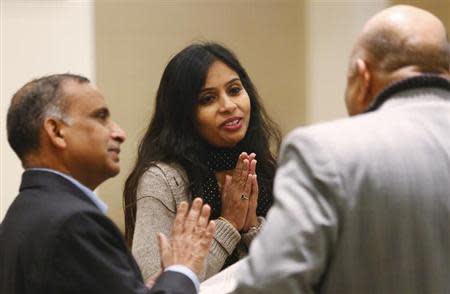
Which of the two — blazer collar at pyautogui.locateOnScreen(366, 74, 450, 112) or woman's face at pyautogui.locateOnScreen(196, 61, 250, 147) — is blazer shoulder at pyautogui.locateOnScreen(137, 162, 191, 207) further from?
blazer collar at pyautogui.locateOnScreen(366, 74, 450, 112)

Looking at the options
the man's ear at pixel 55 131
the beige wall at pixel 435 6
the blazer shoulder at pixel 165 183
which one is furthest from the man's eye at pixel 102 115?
the beige wall at pixel 435 6

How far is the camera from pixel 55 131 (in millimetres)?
2371

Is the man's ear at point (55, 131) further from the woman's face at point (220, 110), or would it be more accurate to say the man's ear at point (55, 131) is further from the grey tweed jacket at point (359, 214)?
the woman's face at point (220, 110)

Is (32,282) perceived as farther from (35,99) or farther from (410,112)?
(410,112)

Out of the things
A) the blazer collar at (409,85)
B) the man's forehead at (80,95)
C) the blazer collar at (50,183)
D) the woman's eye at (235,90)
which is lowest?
the blazer collar at (50,183)

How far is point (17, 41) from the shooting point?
450cm

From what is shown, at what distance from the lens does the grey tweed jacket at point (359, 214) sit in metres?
1.79

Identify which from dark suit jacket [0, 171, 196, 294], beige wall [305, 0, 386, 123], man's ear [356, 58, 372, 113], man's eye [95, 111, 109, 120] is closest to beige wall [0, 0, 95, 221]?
beige wall [305, 0, 386, 123]

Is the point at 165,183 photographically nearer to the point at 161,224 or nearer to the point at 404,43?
the point at 161,224

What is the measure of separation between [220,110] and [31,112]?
3.33ft

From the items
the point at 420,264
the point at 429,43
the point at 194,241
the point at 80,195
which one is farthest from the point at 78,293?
the point at 429,43

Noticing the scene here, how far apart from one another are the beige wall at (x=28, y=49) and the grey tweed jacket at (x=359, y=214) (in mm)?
2856

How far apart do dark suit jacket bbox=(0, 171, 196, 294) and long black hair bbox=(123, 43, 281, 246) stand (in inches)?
39.1

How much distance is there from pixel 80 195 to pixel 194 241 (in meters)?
0.43
